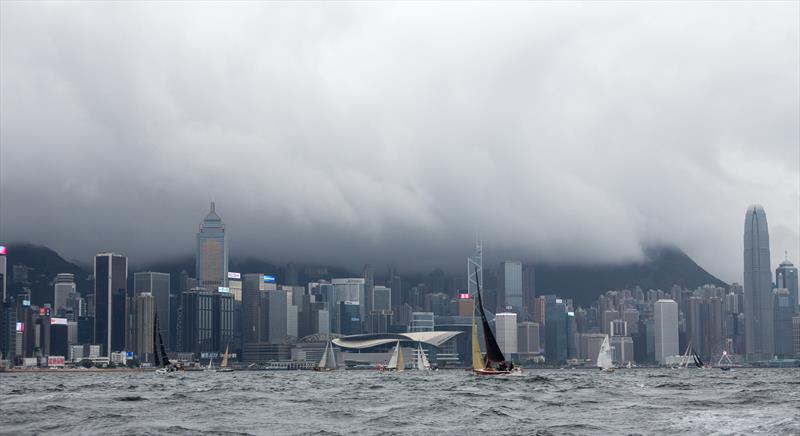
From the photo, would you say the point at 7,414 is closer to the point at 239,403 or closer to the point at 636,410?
the point at 239,403

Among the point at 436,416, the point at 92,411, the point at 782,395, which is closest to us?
the point at 436,416

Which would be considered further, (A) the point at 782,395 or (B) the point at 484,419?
(A) the point at 782,395

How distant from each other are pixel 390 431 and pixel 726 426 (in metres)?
18.1

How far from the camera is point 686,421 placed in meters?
63.5

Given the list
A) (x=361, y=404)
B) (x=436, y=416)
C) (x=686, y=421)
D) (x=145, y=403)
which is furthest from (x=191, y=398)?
(x=686, y=421)

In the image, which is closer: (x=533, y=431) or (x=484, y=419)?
(x=533, y=431)

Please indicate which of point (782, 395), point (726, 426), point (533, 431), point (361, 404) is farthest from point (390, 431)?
point (782, 395)

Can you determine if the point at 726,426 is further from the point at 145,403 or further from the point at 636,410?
the point at 145,403

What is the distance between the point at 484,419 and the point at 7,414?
30.7 meters

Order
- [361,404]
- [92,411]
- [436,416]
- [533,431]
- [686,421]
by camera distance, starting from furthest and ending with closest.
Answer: [361,404] < [92,411] < [436,416] < [686,421] < [533,431]

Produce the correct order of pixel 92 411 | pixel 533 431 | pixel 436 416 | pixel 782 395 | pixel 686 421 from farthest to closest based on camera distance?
pixel 782 395
pixel 92 411
pixel 436 416
pixel 686 421
pixel 533 431

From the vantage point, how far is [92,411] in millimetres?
74625

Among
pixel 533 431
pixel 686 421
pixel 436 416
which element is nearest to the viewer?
pixel 533 431

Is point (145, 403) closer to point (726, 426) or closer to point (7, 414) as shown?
point (7, 414)
